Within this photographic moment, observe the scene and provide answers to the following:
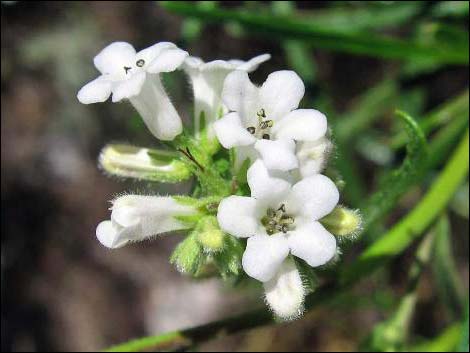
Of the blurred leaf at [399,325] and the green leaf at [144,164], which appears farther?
the blurred leaf at [399,325]

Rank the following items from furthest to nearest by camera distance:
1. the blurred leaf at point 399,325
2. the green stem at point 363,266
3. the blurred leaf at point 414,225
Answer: the blurred leaf at point 399,325 → the blurred leaf at point 414,225 → the green stem at point 363,266

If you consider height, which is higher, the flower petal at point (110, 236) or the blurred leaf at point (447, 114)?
the flower petal at point (110, 236)

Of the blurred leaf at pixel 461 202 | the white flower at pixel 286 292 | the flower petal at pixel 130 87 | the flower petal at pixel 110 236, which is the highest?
the flower petal at pixel 130 87

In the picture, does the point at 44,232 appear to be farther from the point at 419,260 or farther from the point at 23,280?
the point at 419,260

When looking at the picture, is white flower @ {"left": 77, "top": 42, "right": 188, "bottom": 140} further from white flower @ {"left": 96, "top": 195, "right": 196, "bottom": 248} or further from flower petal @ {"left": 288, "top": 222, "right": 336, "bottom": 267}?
flower petal @ {"left": 288, "top": 222, "right": 336, "bottom": 267}

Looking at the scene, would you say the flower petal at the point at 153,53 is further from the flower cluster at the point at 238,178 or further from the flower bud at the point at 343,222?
the flower bud at the point at 343,222

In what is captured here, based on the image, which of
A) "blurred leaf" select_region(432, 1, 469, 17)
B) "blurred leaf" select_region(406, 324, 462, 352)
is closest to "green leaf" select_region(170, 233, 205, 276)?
"blurred leaf" select_region(406, 324, 462, 352)

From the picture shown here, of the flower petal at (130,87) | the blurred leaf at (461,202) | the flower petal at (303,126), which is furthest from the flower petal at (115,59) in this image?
the blurred leaf at (461,202)
